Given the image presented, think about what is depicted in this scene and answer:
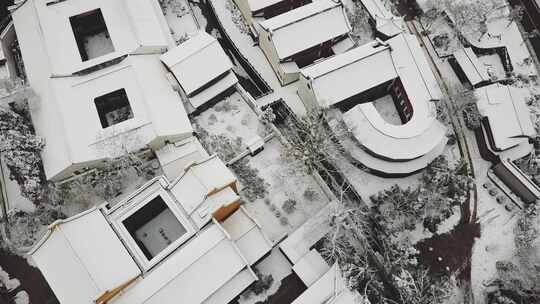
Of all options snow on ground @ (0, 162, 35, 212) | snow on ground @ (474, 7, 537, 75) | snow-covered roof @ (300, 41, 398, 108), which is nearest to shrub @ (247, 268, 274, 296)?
snow-covered roof @ (300, 41, 398, 108)

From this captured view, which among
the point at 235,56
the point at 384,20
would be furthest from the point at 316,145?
the point at 384,20

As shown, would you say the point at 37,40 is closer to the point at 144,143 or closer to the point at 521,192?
the point at 144,143

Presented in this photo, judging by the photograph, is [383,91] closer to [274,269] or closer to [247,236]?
[247,236]

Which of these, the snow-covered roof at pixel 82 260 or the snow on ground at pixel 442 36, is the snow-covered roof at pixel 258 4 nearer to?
the snow on ground at pixel 442 36

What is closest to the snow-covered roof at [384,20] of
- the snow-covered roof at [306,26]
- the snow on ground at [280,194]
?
the snow-covered roof at [306,26]

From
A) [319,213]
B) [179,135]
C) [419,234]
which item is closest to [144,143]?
[179,135]

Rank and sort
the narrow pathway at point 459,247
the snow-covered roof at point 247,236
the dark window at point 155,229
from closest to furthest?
the snow-covered roof at point 247,236 → the dark window at point 155,229 → the narrow pathway at point 459,247
